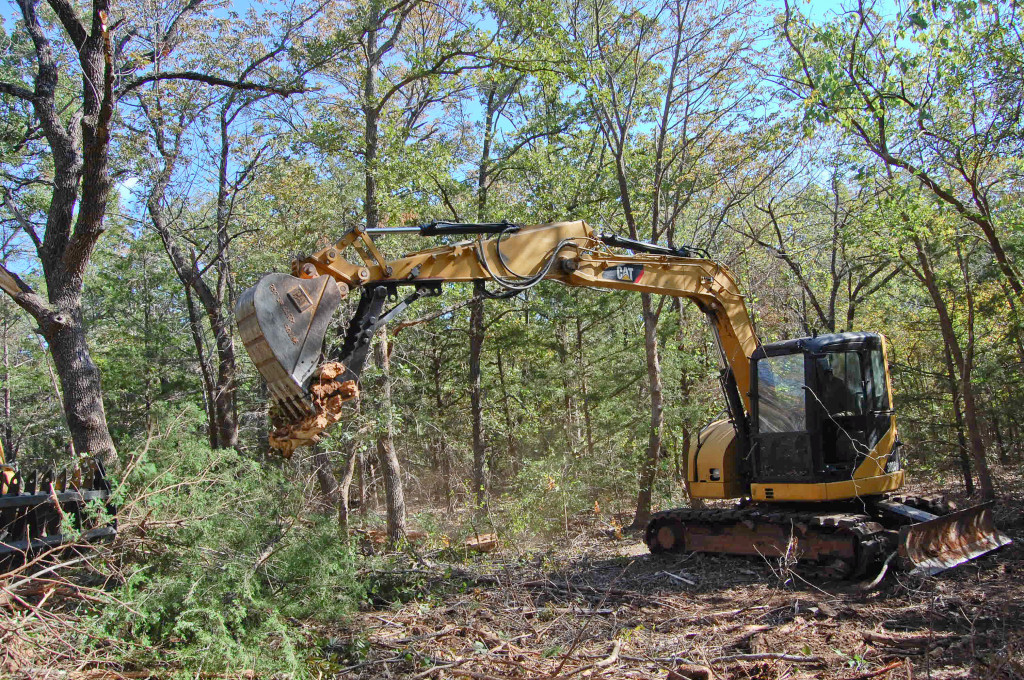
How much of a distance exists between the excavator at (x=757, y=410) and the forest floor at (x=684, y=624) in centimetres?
40

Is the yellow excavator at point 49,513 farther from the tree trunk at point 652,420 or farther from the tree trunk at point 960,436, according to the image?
the tree trunk at point 960,436

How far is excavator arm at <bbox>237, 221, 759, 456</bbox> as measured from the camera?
5430 mm

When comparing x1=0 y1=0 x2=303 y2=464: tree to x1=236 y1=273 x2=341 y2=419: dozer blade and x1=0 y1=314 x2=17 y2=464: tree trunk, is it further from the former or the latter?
x1=0 y1=314 x2=17 y2=464: tree trunk

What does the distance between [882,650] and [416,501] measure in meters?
13.0

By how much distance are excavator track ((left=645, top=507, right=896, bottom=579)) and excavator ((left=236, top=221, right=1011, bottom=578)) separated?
16 mm

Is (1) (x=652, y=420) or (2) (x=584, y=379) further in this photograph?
(2) (x=584, y=379)

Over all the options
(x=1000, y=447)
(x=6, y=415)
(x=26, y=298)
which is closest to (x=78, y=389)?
(x=26, y=298)

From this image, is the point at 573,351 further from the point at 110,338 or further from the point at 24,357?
the point at 24,357

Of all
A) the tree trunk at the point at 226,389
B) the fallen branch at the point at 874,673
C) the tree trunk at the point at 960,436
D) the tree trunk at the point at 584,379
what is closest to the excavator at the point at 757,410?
the fallen branch at the point at 874,673

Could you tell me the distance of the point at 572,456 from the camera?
15.6 meters

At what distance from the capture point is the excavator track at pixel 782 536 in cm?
789

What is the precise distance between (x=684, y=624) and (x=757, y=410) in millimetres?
3334

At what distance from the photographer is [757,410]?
8961mm

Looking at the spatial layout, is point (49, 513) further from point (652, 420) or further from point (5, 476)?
point (652, 420)
